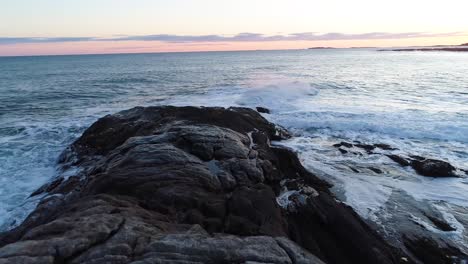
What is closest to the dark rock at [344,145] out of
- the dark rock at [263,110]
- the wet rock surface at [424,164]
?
the wet rock surface at [424,164]

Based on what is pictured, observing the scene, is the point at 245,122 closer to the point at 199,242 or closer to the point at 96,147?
the point at 96,147

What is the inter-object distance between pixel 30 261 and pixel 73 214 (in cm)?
209

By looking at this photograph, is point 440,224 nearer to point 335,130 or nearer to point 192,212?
point 192,212

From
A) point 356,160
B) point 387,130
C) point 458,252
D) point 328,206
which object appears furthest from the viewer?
point 387,130

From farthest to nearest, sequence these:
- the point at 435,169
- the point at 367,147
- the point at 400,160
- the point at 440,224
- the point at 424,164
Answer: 1. the point at 367,147
2. the point at 400,160
3. the point at 424,164
4. the point at 435,169
5. the point at 440,224

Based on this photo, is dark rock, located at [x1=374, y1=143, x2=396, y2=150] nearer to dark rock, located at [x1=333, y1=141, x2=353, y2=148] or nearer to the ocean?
the ocean

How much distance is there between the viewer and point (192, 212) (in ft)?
27.5

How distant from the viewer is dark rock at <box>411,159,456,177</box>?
13.4m

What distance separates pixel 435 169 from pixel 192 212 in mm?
9957

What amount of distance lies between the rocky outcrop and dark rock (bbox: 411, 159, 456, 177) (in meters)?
4.27

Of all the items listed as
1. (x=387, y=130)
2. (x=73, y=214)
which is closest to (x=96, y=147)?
(x=73, y=214)

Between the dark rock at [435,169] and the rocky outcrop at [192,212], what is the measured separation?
427 cm

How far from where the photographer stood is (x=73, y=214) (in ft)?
24.4

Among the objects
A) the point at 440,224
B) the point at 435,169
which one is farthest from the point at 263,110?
the point at 440,224
